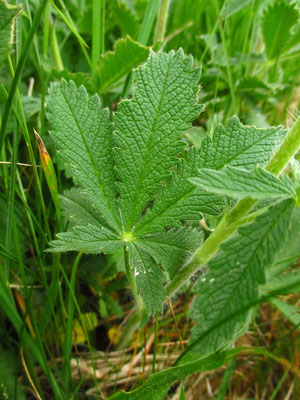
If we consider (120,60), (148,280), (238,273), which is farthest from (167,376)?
(120,60)

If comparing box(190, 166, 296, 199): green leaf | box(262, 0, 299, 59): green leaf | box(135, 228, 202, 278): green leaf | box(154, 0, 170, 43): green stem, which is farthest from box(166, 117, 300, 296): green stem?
box(262, 0, 299, 59): green leaf

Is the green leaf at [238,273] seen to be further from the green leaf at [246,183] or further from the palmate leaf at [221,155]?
the palmate leaf at [221,155]

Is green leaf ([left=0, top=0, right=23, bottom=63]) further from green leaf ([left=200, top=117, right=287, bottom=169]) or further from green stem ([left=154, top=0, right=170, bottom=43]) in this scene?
green stem ([left=154, top=0, right=170, bottom=43])

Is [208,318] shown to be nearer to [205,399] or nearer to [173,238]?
[173,238]

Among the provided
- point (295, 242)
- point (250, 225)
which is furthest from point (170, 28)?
point (250, 225)

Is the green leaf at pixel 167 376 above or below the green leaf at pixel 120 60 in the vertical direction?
below

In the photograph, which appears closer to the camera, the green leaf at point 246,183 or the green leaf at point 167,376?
the green leaf at point 246,183

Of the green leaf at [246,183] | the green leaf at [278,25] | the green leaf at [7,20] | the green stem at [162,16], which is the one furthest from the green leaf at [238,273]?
the green leaf at [278,25]
